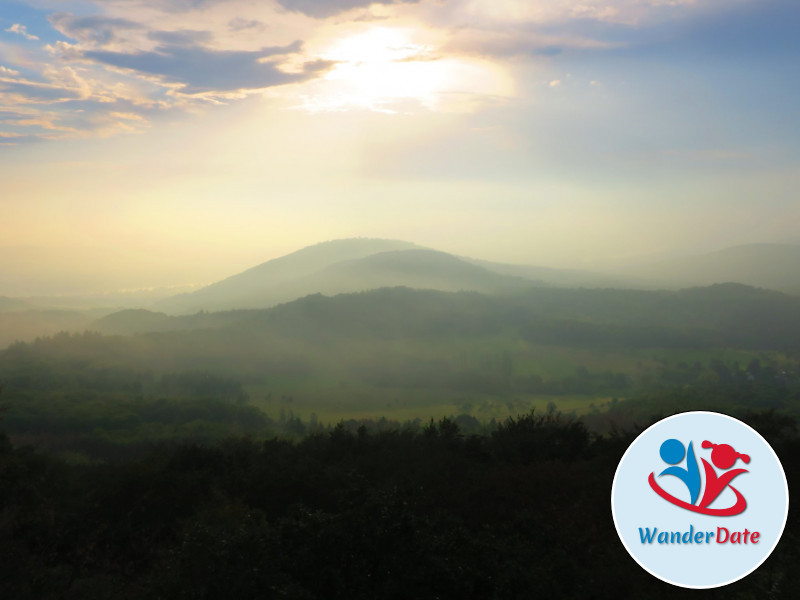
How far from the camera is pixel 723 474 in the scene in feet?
46.9

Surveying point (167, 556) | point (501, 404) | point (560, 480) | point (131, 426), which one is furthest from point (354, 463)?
point (501, 404)

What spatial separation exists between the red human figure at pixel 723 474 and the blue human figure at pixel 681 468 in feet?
0.75

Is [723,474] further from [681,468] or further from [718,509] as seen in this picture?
[681,468]

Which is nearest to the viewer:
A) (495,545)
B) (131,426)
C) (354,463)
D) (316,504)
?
(495,545)

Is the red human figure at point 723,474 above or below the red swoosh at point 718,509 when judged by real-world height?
above

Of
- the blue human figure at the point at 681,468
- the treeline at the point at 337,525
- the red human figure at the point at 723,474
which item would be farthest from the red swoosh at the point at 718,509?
the treeline at the point at 337,525

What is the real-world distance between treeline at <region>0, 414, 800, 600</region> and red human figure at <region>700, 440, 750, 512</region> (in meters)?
2.53

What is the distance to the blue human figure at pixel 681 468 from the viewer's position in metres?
14.3

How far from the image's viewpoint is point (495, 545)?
1659 centimetres

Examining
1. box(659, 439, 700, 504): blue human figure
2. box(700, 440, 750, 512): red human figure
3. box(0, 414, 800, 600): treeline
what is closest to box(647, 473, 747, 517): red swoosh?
box(700, 440, 750, 512): red human figure

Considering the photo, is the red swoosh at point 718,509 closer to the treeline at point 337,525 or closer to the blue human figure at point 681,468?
the blue human figure at point 681,468

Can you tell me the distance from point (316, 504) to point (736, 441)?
16.8 m

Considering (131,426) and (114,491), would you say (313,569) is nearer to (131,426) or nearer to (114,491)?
(114,491)

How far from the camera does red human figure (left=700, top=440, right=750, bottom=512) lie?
46.5ft
